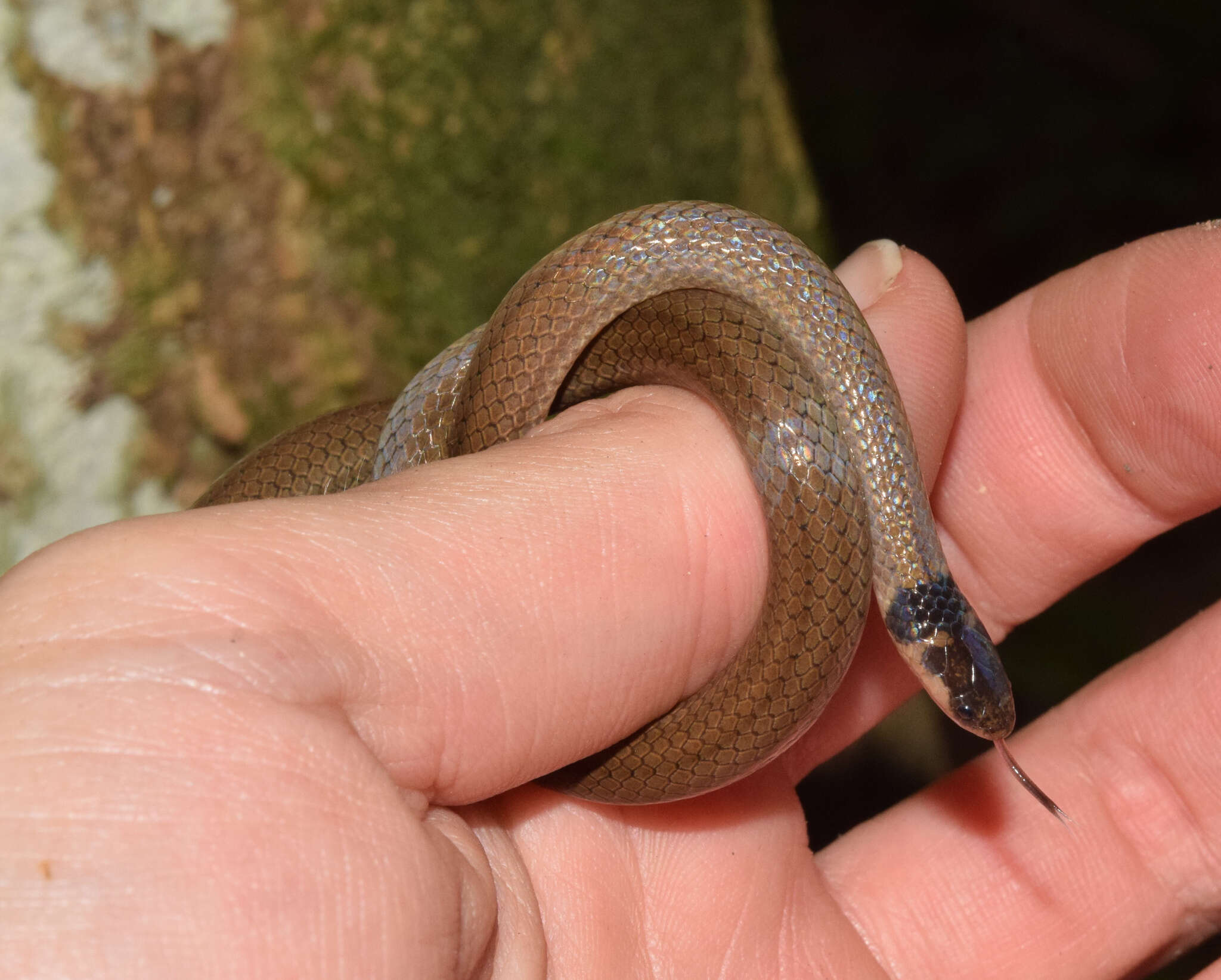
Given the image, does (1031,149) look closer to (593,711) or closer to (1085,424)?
(1085,424)

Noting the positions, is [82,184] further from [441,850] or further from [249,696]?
[441,850]

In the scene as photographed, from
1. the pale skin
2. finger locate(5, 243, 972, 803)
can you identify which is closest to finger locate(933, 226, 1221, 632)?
the pale skin

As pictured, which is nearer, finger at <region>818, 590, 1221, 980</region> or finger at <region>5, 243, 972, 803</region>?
finger at <region>5, 243, 972, 803</region>

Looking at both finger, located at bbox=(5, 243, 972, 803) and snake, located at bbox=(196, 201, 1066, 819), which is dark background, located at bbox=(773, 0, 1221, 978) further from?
finger, located at bbox=(5, 243, 972, 803)

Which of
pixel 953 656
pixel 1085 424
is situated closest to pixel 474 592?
pixel 953 656

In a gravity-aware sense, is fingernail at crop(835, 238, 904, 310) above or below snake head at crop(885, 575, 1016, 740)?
above

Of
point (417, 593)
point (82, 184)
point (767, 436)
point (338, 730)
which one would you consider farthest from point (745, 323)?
point (82, 184)
